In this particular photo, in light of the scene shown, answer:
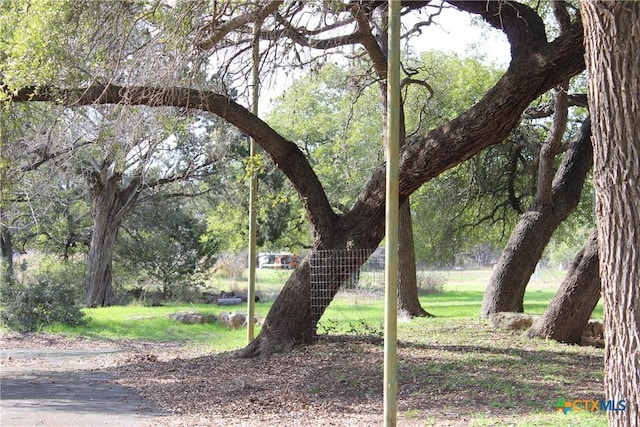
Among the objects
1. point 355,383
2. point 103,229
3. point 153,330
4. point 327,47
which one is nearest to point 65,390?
point 355,383

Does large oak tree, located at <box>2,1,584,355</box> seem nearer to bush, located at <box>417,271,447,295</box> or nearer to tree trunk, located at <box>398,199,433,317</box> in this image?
tree trunk, located at <box>398,199,433,317</box>

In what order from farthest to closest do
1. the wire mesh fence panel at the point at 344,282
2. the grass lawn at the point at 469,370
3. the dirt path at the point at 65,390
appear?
1. the wire mesh fence panel at the point at 344,282
2. the dirt path at the point at 65,390
3. the grass lawn at the point at 469,370

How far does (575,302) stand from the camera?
42.4 ft

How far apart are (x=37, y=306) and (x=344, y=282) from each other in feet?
35.6

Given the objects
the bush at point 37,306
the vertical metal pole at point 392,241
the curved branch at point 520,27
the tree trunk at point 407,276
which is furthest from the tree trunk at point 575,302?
the bush at point 37,306

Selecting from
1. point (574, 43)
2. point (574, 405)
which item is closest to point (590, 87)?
point (574, 405)

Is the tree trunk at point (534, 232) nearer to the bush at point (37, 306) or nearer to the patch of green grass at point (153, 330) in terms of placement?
the patch of green grass at point (153, 330)

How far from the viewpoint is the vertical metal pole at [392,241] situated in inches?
251

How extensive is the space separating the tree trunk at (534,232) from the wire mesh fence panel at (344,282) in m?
2.68

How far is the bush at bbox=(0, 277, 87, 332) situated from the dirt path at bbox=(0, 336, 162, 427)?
2.82 meters

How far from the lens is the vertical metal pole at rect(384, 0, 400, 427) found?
6.38 m

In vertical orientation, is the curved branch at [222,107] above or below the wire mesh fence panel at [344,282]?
above

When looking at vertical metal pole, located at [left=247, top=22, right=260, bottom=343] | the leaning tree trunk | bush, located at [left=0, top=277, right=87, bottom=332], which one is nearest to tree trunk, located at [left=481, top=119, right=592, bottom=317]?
A: vertical metal pole, located at [left=247, top=22, right=260, bottom=343]

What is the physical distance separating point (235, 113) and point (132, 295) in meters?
22.1
